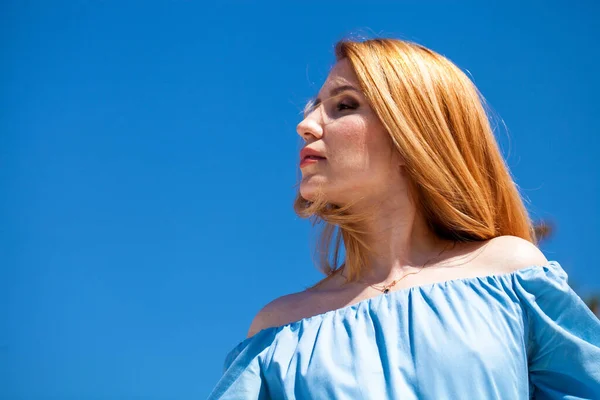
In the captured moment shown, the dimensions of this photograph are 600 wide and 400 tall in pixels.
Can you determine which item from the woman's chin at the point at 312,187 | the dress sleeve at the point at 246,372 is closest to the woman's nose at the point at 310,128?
the woman's chin at the point at 312,187

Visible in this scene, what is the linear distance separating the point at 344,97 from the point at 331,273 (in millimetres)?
678

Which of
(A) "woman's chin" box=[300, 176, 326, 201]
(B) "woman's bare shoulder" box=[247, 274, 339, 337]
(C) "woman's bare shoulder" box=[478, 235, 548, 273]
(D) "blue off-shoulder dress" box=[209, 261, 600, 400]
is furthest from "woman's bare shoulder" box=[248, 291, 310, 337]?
(C) "woman's bare shoulder" box=[478, 235, 548, 273]

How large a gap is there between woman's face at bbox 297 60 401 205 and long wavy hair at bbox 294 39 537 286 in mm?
40

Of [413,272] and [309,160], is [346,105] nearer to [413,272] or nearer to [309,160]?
[309,160]

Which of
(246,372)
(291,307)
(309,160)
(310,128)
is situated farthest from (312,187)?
(246,372)

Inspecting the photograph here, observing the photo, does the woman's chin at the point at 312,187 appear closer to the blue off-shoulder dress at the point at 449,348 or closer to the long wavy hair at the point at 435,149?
the long wavy hair at the point at 435,149

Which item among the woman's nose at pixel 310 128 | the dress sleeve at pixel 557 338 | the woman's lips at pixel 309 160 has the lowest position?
the dress sleeve at pixel 557 338

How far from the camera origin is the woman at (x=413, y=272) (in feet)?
7.49

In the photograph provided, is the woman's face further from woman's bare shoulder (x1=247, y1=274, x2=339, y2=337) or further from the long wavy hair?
woman's bare shoulder (x1=247, y1=274, x2=339, y2=337)

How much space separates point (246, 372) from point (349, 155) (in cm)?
80

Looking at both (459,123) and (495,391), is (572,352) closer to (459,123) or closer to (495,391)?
(495,391)

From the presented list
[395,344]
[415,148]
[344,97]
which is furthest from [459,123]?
[395,344]

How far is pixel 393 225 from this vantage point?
2701 millimetres

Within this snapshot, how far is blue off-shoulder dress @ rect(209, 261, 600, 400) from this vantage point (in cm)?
224
